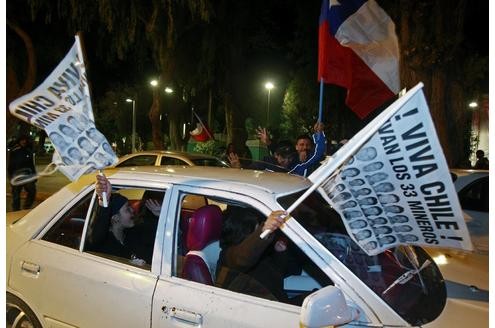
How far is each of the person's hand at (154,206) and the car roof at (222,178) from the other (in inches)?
12.9

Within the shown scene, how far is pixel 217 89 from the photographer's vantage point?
1981cm

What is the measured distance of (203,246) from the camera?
3.00m

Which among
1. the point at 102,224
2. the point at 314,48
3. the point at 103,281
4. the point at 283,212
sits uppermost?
the point at 314,48

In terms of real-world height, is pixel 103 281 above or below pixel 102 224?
below

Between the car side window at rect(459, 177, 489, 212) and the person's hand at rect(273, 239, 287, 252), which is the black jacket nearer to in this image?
the car side window at rect(459, 177, 489, 212)

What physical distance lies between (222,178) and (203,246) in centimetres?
42

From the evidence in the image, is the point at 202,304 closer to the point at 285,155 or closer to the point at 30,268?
the point at 30,268

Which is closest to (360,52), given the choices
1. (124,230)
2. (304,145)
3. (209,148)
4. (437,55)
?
(304,145)

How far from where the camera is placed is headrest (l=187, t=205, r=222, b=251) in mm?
3010

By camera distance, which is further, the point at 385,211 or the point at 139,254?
the point at 139,254

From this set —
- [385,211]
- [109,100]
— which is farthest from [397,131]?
[109,100]

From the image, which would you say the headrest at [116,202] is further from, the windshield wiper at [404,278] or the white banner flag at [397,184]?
the windshield wiper at [404,278]

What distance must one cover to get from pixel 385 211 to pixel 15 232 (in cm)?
253

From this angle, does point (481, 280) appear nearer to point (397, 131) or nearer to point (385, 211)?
point (385, 211)
